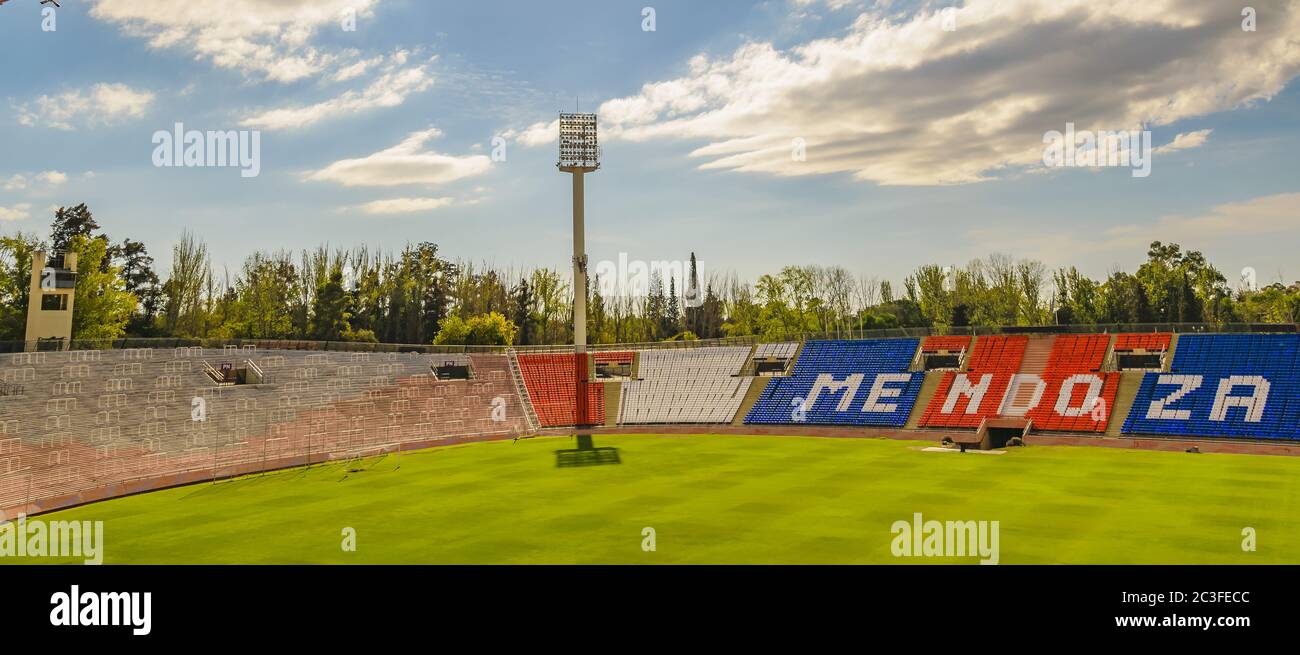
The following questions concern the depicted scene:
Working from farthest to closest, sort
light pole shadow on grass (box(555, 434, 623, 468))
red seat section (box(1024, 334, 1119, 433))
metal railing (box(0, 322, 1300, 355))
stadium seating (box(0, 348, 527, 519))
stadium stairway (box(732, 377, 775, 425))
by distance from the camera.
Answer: stadium stairway (box(732, 377, 775, 425))
red seat section (box(1024, 334, 1119, 433))
metal railing (box(0, 322, 1300, 355))
light pole shadow on grass (box(555, 434, 623, 468))
stadium seating (box(0, 348, 527, 519))

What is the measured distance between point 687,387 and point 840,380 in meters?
13.1

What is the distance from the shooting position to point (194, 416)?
43688 millimetres

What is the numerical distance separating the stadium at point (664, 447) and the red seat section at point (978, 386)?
0.68 ft

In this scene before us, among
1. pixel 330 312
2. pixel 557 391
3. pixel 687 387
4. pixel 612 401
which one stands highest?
pixel 330 312

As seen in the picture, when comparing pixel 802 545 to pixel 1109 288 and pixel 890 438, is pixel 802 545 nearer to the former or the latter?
pixel 890 438

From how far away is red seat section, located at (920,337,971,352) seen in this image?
2462 inches

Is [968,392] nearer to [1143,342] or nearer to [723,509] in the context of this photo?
[1143,342]

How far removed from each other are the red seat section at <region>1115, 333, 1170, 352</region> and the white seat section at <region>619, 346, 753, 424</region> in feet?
92.6

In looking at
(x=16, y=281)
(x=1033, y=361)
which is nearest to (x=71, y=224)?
(x=16, y=281)

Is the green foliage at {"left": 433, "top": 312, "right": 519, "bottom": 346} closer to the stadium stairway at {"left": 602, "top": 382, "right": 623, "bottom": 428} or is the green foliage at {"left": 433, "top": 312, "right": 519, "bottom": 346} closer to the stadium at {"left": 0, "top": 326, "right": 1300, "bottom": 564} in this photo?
the stadium at {"left": 0, "top": 326, "right": 1300, "bottom": 564}

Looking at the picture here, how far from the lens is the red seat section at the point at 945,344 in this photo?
6253 centimetres

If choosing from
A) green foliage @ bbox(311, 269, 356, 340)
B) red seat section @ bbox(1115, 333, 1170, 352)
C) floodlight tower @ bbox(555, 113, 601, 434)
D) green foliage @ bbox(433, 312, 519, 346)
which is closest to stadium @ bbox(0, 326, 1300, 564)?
red seat section @ bbox(1115, 333, 1170, 352)

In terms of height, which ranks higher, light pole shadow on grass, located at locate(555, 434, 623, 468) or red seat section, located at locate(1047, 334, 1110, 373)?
red seat section, located at locate(1047, 334, 1110, 373)
